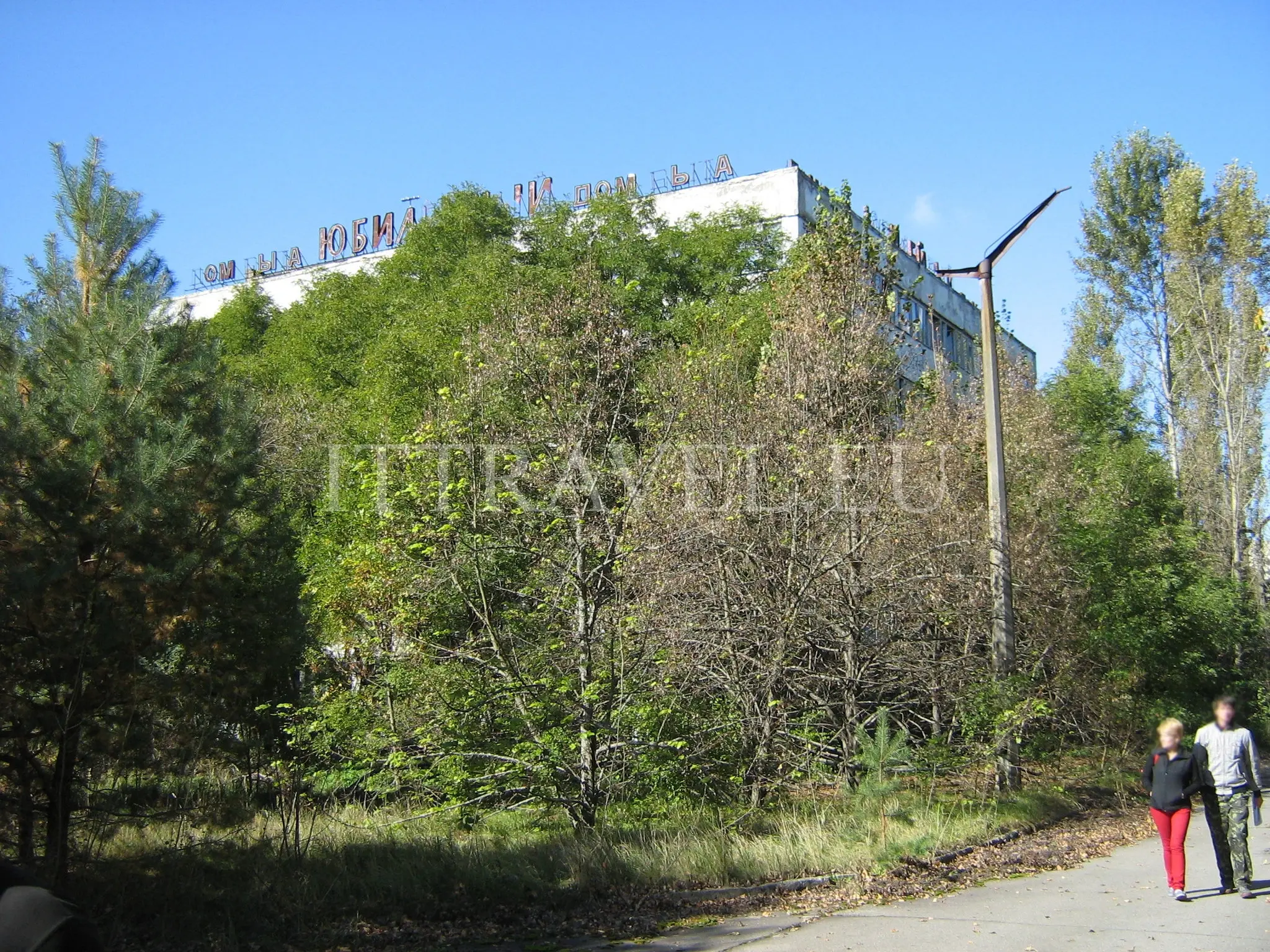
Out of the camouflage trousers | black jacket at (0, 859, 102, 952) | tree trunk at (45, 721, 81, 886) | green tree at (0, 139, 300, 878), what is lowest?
the camouflage trousers

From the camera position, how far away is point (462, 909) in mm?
8664

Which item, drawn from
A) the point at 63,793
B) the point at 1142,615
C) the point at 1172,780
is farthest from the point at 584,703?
the point at 1142,615

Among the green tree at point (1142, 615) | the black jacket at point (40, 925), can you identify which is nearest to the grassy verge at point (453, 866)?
the green tree at point (1142, 615)

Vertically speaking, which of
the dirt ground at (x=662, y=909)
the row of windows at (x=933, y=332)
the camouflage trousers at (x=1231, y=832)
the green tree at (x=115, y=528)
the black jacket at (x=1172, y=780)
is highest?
the row of windows at (x=933, y=332)

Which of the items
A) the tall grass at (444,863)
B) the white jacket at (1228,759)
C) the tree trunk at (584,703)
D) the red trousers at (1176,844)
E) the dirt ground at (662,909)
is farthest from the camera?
the tree trunk at (584,703)

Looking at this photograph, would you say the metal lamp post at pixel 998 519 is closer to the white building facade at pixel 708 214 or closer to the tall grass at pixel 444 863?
the tall grass at pixel 444 863

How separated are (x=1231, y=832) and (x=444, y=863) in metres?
7.22

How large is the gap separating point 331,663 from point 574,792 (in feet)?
12.3

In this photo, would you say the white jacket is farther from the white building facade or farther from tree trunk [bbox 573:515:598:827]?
the white building facade

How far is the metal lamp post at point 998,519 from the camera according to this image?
14219mm

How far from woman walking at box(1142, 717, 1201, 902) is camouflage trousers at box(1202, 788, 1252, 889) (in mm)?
351

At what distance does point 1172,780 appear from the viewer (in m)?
8.98

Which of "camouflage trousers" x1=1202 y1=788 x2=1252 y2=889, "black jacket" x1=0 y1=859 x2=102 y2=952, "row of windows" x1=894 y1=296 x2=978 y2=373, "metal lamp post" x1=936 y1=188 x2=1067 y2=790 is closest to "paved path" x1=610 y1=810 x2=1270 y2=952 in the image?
"camouflage trousers" x1=1202 y1=788 x2=1252 y2=889

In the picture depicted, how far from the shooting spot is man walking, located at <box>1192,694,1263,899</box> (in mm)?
9031
